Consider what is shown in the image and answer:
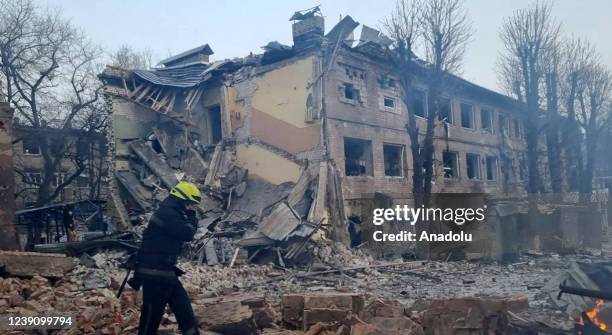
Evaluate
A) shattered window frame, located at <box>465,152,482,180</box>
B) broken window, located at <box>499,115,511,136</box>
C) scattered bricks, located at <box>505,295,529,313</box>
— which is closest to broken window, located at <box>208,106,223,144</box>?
shattered window frame, located at <box>465,152,482,180</box>

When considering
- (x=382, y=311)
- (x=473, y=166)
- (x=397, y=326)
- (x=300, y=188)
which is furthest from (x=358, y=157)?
(x=397, y=326)

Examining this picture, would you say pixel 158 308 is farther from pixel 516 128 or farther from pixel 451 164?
pixel 516 128

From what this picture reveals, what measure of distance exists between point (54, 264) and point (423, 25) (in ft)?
45.4

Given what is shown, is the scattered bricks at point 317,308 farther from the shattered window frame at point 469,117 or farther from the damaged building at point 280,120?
the shattered window frame at point 469,117

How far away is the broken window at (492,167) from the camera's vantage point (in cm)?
2656

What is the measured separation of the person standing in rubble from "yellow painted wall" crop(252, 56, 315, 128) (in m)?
11.8

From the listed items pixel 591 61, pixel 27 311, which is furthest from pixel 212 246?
pixel 591 61

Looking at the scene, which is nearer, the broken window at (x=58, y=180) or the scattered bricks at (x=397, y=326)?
the scattered bricks at (x=397, y=326)

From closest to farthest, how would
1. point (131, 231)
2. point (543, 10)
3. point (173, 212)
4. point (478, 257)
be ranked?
point (173, 212) < point (131, 231) < point (478, 257) < point (543, 10)

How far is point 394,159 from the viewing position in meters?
19.9

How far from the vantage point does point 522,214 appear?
1812cm

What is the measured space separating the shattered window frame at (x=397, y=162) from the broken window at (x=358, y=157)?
146cm

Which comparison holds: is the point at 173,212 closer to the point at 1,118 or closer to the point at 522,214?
the point at 1,118

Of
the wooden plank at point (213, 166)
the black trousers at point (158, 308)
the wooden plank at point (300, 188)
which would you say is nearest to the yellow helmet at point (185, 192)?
the black trousers at point (158, 308)
